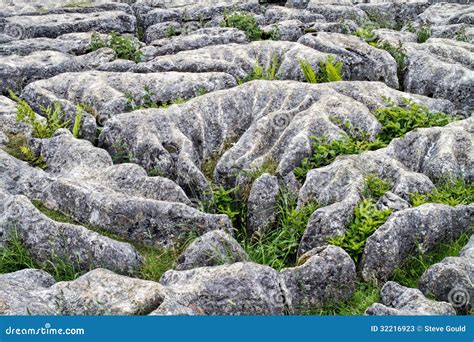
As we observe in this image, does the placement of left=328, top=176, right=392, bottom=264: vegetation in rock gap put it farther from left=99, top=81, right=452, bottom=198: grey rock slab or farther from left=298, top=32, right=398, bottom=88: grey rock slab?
left=298, top=32, right=398, bottom=88: grey rock slab

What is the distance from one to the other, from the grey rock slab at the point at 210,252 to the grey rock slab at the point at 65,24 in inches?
480

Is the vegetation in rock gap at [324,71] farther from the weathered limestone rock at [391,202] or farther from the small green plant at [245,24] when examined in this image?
the weathered limestone rock at [391,202]

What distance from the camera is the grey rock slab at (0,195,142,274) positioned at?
28.7 feet

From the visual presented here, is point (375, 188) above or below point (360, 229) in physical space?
above

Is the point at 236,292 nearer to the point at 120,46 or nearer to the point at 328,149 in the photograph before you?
the point at 328,149

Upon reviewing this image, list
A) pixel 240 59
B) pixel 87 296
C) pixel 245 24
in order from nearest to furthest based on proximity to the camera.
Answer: pixel 87 296 < pixel 240 59 < pixel 245 24

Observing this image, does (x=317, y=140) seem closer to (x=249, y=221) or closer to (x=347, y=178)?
(x=347, y=178)

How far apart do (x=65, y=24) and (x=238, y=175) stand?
35.0 ft

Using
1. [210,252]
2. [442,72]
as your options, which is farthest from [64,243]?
[442,72]

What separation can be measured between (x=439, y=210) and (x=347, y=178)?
5.64 ft

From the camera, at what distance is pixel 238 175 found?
10969 mm

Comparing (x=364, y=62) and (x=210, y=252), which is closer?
(x=210, y=252)

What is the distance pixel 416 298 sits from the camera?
24.9 ft

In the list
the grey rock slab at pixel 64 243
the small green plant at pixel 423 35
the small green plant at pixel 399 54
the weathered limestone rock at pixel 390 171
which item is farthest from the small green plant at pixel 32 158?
the small green plant at pixel 423 35
